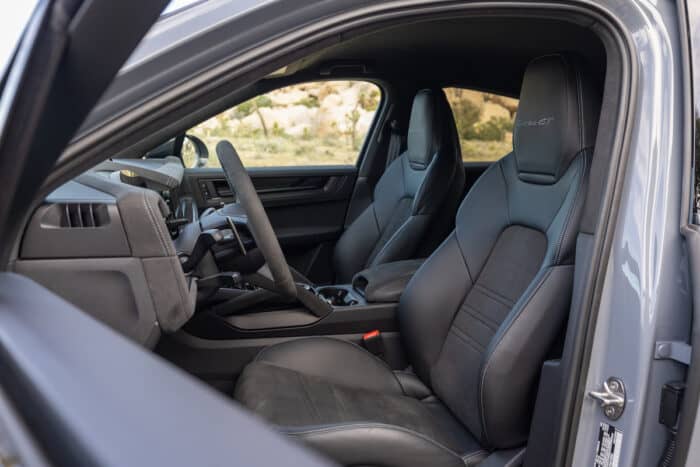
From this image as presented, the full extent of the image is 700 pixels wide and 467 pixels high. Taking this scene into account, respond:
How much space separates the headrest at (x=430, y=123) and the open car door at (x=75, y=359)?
2.41 meters

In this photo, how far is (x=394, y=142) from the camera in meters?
3.68

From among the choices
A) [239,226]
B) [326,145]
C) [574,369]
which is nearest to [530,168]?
[574,369]

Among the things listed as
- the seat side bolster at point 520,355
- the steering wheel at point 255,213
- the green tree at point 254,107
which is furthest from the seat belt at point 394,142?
the seat side bolster at point 520,355

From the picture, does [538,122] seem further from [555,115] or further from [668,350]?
[668,350]

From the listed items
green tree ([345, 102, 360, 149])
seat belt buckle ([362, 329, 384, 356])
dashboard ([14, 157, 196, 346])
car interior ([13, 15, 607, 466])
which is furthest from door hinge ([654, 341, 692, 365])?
green tree ([345, 102, 360, 149])

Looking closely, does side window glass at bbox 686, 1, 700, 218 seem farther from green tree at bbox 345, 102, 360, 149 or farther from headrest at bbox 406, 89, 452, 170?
green tree at bbox 345, 102, 360, 149

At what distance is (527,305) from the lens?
1496mm

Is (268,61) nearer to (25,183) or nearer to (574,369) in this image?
(25,183)

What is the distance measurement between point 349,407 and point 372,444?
0.90 ft

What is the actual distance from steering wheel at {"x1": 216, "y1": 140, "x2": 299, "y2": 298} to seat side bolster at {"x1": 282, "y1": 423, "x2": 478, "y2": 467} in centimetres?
49

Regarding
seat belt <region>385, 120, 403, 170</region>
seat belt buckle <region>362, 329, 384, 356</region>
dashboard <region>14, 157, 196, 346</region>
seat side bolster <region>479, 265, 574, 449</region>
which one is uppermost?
dashboard <region>14, 157, 196, 346</region>

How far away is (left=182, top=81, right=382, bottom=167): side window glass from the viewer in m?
3.07

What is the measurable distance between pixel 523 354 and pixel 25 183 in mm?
1183

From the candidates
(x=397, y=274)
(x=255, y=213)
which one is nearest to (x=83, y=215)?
(x=255, y=213)
